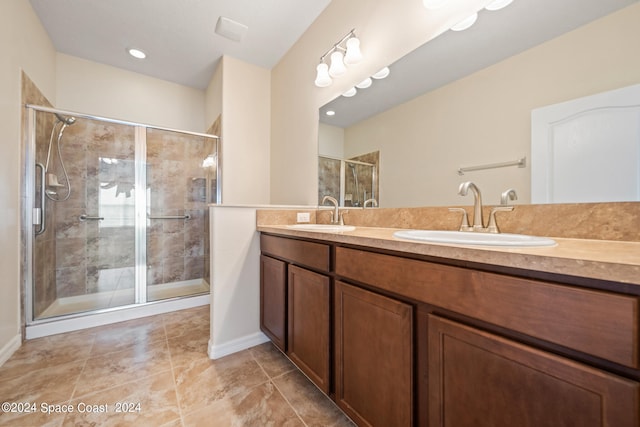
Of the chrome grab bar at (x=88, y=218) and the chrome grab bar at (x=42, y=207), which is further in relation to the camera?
the chrome grab bar at (x=88, y=218)

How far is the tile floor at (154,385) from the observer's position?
44.4 inches

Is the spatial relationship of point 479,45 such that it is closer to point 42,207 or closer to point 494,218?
point 494,218

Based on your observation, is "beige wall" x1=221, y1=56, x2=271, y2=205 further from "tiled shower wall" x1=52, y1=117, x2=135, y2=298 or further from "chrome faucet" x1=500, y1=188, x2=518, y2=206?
"chrome faucet" x1=500, y1=188, x2=518, y2=206

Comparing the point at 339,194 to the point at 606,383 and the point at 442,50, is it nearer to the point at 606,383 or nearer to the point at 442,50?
the point at 442,50

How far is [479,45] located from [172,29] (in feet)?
7.93

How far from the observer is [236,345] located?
5.50 ft

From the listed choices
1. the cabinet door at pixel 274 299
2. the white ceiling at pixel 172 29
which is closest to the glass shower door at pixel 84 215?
the white ceiling at pixel 172 29

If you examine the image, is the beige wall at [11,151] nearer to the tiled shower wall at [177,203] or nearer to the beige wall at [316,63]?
the tiled shower wall at [177,203]

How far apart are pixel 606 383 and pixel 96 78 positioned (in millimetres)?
4096

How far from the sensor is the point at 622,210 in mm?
754

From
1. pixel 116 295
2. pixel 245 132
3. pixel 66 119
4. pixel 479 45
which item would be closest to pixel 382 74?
pixel 479 45

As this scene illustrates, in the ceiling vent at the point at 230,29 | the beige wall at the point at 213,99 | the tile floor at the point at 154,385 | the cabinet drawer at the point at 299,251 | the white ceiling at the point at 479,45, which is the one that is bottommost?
the tile floor at the point at 154,385

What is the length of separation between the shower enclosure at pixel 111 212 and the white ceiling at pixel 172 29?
745mm

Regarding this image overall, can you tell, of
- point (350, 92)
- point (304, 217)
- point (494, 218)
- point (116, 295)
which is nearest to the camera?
point (494, 218)
